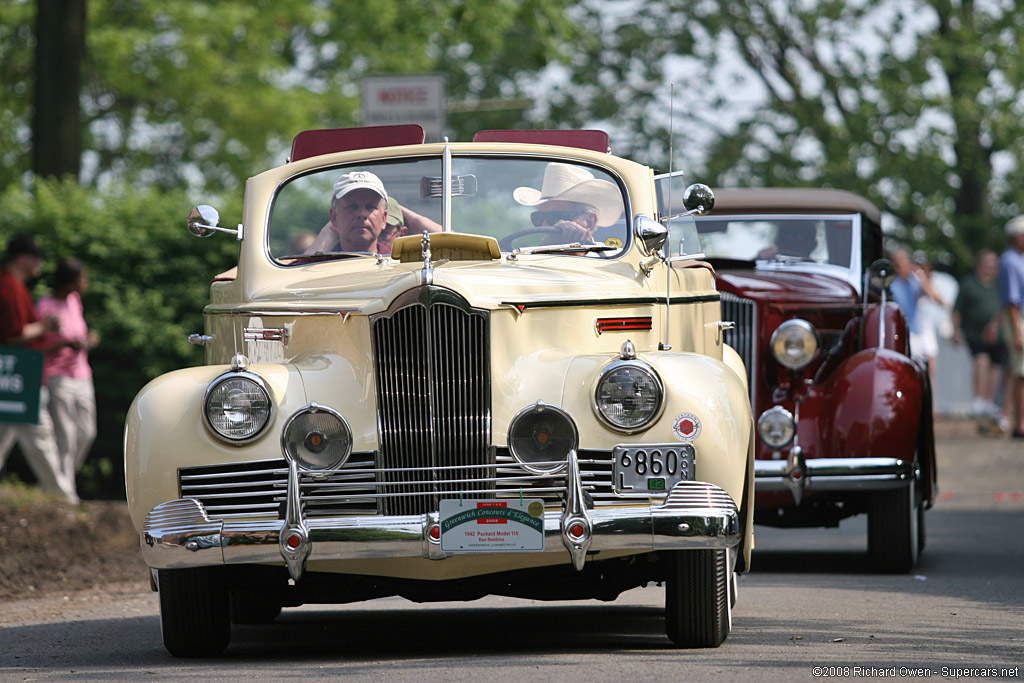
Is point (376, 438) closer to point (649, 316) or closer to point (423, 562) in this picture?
point (423, 562)

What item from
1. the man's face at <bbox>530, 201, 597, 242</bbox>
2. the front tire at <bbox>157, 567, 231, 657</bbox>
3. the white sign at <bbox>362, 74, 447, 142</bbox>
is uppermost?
the white sign at <bbox>362, 74, 447, 142</bbox>

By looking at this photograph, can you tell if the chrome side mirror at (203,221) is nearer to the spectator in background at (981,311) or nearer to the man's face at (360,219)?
the man's face at (360,219)

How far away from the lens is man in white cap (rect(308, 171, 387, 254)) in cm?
696

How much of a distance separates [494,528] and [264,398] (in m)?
0.94

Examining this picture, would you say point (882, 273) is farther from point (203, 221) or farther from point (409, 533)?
point (409, 533)

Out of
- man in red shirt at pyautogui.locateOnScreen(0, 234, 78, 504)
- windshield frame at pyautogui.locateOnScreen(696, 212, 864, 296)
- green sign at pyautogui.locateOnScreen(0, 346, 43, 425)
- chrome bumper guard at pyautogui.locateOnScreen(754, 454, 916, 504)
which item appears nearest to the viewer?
chrome bumper guard at pyautogui.locateOnScreen(754, 454, 916, 504)

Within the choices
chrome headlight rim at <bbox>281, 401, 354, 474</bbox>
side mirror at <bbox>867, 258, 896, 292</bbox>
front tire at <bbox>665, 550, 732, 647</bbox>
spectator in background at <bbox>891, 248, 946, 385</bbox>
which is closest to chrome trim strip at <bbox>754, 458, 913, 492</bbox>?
side mirror at <bbox>867, 258, 896, 292</bbox>

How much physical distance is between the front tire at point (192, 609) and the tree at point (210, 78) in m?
22.3

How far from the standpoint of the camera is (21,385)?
38.1ft

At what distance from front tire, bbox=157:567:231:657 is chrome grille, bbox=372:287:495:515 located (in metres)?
0.80

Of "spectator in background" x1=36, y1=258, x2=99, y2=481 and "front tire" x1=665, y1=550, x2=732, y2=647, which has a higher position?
"spectator in background" x1=36, y1=258, x2=99, y2=481

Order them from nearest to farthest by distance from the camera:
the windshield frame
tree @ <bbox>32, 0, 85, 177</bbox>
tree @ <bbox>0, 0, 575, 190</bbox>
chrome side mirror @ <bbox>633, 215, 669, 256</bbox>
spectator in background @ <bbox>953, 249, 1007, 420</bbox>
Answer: chrome side mirror @ <bbox>633, 215, 669, 256</bbox> → the windshield frame → tree @ <bbox>32, 0, 85, 177</bbox> → spectator in background @ <bbox>953, 249, 1007, 420</bbox> → tree @ <bbox>0, 0, 575, 190</bbox>

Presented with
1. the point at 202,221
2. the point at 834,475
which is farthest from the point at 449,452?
the point at 834,475

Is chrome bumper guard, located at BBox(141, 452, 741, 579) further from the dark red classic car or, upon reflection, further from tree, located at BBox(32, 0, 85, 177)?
tree, located at BBox(32, 0, 85, 177)
